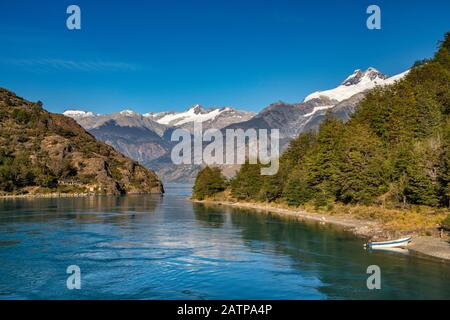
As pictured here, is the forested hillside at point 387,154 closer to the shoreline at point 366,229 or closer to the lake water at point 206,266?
the shoreline at point 366,229

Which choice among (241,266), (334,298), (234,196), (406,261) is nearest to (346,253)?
(406,261)

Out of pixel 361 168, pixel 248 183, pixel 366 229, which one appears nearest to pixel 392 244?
pixel 366 229

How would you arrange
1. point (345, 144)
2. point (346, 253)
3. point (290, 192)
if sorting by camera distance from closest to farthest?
point (346, 253) < point (345, 144) < point (290, 192)

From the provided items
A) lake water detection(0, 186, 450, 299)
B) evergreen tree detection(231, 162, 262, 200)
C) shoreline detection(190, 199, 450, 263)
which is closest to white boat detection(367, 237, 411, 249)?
shoreline detection(190, 199, 450, 263)

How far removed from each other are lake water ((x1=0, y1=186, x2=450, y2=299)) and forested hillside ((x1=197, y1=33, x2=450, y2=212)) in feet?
66.8

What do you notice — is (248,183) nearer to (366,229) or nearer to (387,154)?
(387,154)

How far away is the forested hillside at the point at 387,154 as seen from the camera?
278 ft

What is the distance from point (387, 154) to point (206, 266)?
70653mm

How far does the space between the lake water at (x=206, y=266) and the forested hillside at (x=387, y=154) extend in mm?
20364

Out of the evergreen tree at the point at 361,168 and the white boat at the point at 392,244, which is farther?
the evergreen tree at the point at 361,168

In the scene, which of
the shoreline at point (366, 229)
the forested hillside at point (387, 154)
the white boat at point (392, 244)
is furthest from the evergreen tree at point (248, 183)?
the white boat at point (392, 244)
